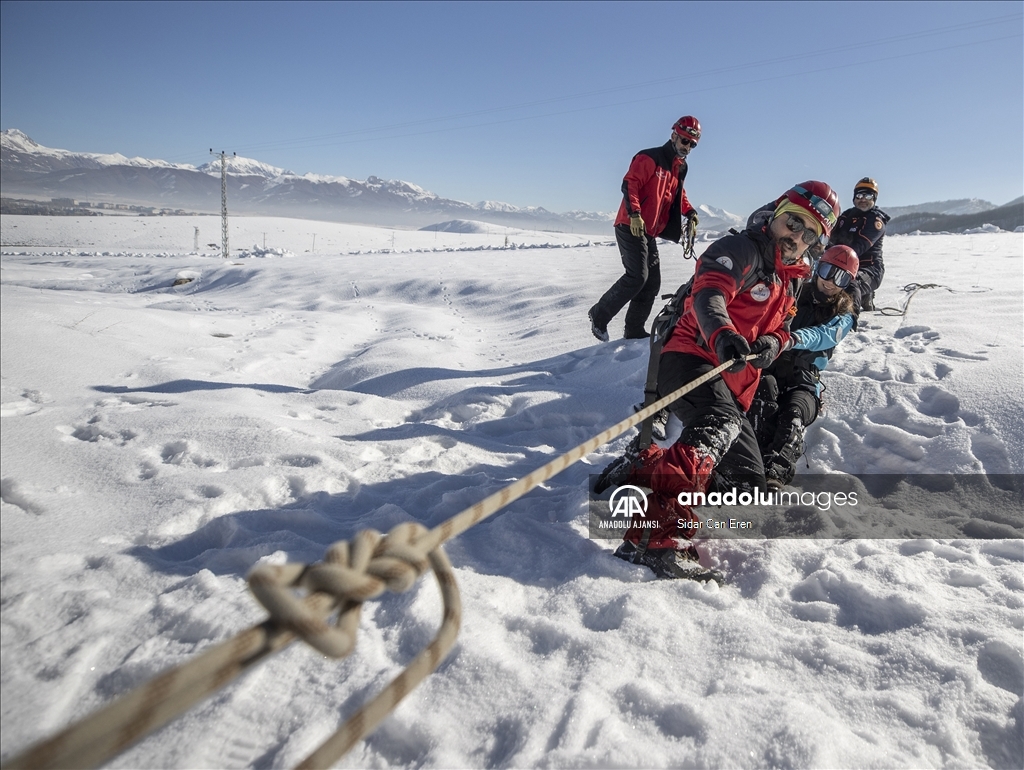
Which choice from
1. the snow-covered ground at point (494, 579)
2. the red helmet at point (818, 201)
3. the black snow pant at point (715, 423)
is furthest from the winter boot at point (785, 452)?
the red helmet at point (818, 201)

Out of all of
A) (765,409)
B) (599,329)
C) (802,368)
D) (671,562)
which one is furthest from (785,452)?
(599,329)

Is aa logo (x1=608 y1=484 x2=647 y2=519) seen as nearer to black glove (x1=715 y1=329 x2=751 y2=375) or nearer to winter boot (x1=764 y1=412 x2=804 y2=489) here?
black glove (x1=715 y1=329 x2=751 y2=375)

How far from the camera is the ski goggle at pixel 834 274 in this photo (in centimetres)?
353

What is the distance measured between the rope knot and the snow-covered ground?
76cm

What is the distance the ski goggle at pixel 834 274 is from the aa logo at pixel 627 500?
209 centimetres

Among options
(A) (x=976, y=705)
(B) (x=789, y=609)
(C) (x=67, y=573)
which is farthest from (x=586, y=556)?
(C) (x=67, y=573)

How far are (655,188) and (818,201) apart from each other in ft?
8.27

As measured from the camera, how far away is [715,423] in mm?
2371

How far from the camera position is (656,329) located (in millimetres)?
2977

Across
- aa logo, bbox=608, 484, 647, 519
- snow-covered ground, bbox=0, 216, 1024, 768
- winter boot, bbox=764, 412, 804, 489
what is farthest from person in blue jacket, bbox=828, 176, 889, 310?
aa logo, bbox=608, 484, 647, 519

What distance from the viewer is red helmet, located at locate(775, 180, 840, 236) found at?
Result: 8.38 feet

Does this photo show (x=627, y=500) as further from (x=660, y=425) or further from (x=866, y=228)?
(x=866, y=228)

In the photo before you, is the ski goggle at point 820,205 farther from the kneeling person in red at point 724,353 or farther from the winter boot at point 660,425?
the winter boot at point 660,425

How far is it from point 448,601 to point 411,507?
1.73m
